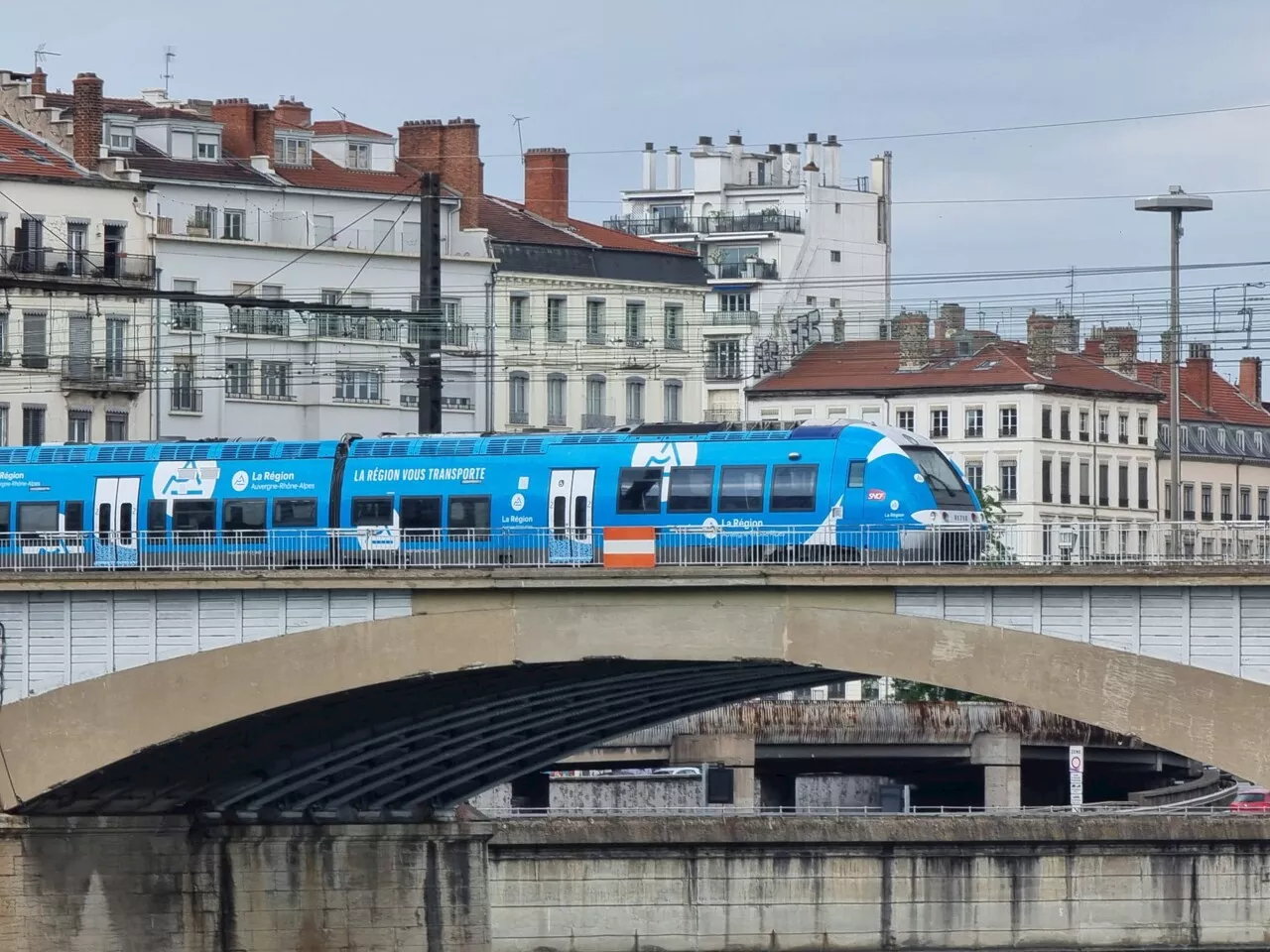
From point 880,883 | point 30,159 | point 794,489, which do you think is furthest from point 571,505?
point 30,159

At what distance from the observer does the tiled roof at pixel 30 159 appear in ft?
301

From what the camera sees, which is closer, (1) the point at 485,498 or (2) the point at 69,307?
(1) the point at 485,498

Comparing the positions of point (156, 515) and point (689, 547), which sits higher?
point (156, 515)

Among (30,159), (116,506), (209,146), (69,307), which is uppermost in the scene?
(209,146)

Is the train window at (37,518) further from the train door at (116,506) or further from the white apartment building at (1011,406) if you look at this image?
the white apartment building at (1011,406)

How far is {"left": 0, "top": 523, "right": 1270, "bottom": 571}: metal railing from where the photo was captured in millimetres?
53594

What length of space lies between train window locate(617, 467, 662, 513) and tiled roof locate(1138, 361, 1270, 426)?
72802 mm

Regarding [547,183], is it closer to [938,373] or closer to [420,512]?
[938,373]

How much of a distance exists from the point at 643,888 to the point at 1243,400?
218 feet

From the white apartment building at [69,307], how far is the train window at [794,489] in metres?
35.3

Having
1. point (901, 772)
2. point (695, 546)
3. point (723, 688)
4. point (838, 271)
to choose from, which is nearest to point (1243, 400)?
point (838, 271)

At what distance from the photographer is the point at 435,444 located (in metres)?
63.3

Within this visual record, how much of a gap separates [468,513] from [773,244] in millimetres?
73337

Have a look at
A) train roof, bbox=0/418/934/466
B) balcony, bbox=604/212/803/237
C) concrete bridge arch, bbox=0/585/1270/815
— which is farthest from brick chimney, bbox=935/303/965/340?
train roof, bbox=0/418/934/466
